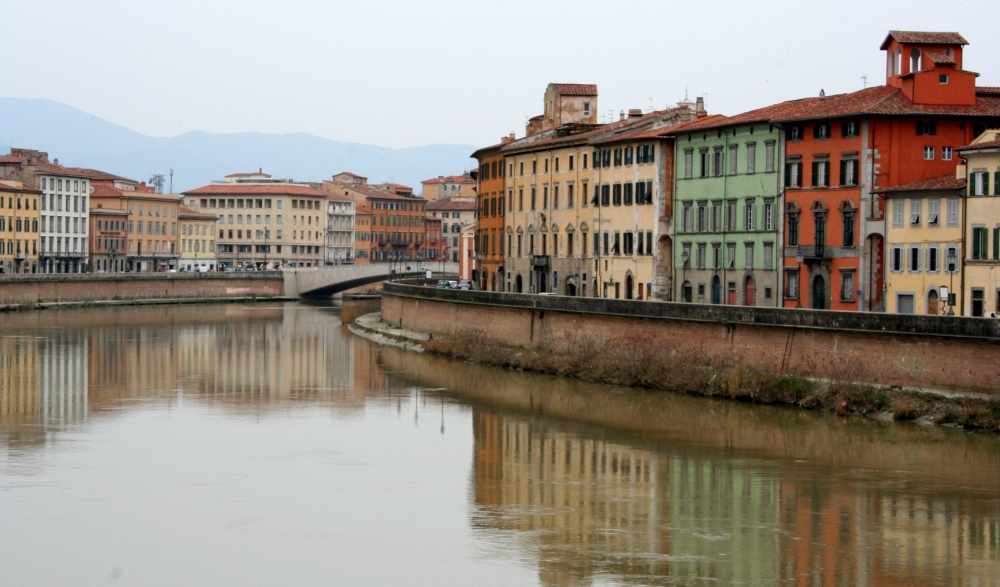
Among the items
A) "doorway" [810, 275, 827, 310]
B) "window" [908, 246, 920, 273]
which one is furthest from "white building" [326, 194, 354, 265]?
"window" [908, 246, 920, 273]

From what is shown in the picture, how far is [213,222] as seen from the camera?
132750mm

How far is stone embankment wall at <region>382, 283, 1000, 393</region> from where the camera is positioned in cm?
3569

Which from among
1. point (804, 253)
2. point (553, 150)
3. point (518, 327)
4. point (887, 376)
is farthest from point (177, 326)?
point (887, 376)

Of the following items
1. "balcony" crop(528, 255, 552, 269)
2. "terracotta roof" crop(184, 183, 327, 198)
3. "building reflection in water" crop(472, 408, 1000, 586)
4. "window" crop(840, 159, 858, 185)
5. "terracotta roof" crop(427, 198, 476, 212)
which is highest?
"terracotta roof" crop(184, 183, 327, 198)

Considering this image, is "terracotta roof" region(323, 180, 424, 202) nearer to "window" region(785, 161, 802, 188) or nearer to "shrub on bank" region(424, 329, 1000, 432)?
"shrub on bank" region(424, 329, 1000, 432)

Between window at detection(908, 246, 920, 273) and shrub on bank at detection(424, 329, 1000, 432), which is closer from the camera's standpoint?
shrub on bank at detection(424, 329, 1000, 432)

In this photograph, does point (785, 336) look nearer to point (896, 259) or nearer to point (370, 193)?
point (896, 259)

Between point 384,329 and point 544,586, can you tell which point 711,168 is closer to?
point 384,329

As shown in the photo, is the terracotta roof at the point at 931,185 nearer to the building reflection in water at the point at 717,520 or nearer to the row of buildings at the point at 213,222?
the building reflection in water at the point at 717,520

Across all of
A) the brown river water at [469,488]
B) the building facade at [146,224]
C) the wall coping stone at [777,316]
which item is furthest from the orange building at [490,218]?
the building facade at [146,224]

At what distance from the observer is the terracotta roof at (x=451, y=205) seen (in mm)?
149875

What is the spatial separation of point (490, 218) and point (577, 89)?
8.11 metres

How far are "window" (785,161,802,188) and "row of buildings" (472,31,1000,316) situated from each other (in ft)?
0.18

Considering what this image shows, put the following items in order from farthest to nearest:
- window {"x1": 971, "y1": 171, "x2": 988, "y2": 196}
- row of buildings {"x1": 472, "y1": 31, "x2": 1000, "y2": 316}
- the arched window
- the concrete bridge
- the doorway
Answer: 1. the concrete bridge
2. the doorway
3. the arched window
4. row of buildings {"x1": 472, "y1": 31, "x2": 1000, "y2": 316}
5. window {"x1": 971, "y1": 171, "x2": 988, "y2": 196}
